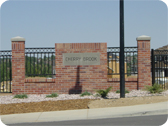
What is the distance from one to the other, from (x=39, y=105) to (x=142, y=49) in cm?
610

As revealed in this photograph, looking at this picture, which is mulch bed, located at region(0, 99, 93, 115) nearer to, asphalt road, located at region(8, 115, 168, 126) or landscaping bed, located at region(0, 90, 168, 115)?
landscaping bed, located at region(0, 90, 168, 115)

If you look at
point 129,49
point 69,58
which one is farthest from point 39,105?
point 129,49

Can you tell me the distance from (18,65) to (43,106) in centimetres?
404

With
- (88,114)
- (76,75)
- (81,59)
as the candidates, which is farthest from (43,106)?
(81,59)

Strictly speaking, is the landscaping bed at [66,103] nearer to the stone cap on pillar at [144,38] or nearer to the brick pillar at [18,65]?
the brick pillar at [18,65]

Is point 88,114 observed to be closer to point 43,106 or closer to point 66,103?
point 66,103

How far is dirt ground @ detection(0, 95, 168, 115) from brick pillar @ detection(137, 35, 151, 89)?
299 cm

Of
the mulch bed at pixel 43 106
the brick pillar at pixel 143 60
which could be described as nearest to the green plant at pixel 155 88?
the brick pillar at pixel 143 60

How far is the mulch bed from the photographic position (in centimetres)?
1030

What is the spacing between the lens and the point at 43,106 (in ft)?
35.4

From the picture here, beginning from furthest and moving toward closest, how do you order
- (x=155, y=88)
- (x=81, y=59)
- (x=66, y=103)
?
(x=81, y=59) → (x=155, y=88) → (x=66, y=103)

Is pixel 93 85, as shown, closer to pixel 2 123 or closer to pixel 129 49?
pixel 129 49

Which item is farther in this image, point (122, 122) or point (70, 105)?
point (70, 105)

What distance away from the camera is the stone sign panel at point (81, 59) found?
13859 millimetres
